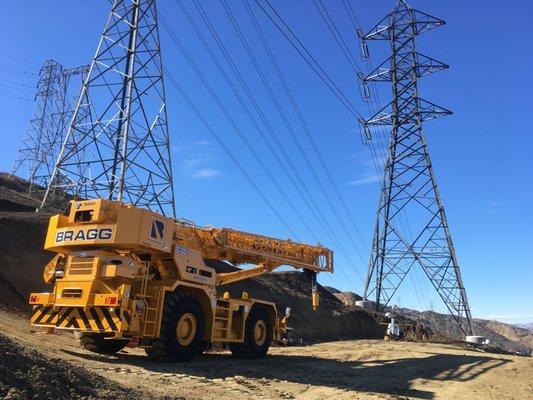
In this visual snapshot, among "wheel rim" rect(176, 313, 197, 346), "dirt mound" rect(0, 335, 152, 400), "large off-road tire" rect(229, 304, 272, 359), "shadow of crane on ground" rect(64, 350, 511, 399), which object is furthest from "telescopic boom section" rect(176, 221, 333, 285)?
"dirt mound" rect(0, 335, 152, 400)

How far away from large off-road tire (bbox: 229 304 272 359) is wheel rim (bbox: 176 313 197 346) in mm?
3062

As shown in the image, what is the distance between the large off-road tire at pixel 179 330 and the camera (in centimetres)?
1223

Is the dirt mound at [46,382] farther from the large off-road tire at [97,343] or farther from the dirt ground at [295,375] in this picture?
the large off-road tire at [97,343]

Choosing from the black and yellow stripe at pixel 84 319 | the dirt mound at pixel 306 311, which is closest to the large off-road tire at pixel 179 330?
the black and yellow stripe at pixel 84 319

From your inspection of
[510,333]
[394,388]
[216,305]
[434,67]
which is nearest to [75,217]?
[216,305]

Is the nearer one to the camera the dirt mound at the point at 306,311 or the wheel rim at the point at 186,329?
the wheel rim at the point at 186,329

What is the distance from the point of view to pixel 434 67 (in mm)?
29891

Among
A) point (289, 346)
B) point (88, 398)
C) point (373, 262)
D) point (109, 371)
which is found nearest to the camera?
point (88, 398)

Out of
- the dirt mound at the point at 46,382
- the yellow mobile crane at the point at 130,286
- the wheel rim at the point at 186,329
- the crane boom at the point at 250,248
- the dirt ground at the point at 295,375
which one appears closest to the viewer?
the dirt mound at the point at 46,382

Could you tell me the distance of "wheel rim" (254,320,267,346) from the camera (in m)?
16.2

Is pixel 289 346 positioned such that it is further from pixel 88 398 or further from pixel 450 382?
pixel 88 398

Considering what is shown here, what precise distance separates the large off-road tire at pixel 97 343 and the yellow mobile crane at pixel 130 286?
26 millimetres

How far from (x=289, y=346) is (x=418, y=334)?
16.1m

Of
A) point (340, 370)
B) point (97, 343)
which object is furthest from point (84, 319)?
point (340, 370)
